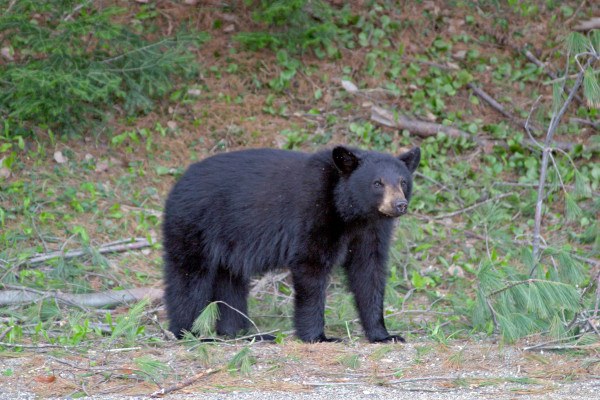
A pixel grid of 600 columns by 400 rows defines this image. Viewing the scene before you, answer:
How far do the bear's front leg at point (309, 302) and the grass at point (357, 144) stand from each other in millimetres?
200

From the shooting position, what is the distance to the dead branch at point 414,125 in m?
11.1

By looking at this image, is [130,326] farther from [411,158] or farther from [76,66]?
[76,66]

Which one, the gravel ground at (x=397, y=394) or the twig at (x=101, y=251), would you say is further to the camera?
the twig at (x=101, y=251)

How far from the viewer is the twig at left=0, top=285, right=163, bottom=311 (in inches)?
308

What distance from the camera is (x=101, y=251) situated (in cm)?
895

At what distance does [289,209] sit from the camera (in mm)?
7008

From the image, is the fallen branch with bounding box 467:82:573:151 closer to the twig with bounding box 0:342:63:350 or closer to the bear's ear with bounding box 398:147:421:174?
the bear's ear with bounding box 398:147:421:174

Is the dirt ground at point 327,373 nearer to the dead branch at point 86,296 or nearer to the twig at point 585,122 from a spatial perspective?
the dead branch at point 86,296

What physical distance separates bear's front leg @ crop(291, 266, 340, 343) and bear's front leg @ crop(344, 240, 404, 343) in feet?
0.99

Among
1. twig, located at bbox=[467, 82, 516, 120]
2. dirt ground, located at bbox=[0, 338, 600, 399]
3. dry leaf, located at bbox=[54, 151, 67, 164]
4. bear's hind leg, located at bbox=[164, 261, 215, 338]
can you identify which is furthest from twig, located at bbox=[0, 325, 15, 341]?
twig, located at bbox=[467, 82, 516, 120]

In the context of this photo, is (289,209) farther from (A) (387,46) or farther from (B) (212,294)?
(A) (387,46)

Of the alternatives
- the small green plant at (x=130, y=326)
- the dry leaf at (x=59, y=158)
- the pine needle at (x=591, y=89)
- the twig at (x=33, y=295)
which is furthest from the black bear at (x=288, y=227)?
the dry leaf at (x=59, y=158)

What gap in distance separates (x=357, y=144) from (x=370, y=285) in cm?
405

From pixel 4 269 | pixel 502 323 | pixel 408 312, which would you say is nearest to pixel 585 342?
pixel 502 323
